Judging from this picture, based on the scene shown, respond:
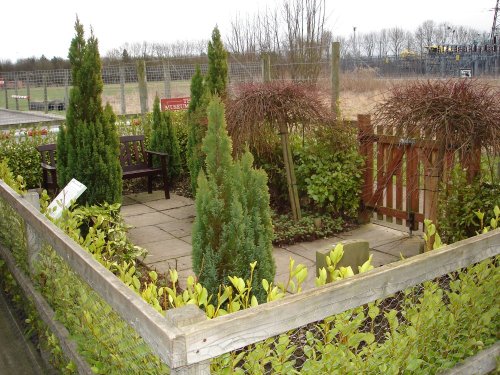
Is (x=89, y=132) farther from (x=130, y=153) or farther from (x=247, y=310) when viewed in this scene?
(x=247, y=310)

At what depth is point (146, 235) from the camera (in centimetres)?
656

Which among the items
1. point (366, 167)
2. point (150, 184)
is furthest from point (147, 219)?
point (366, 167)

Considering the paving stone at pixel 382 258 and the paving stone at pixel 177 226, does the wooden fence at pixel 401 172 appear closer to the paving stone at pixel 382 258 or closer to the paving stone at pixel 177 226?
the paving stone at pixel 382 258

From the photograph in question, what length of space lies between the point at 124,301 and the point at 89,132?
4.33 meters

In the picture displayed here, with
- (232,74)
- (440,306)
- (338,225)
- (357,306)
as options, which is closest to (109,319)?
(357,306)

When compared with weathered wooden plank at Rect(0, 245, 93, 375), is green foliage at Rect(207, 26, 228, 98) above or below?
above

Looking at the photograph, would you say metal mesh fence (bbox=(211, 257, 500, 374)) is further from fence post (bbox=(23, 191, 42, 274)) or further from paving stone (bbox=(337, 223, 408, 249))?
paving stone (bbox=(337, 223, 408, 249))

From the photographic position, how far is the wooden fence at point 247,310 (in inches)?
67.7

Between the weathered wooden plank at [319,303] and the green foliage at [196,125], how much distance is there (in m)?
5.04

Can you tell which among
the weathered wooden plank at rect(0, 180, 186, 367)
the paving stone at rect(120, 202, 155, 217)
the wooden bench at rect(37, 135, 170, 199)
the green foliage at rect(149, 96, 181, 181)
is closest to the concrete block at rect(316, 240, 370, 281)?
the weathered wooden plank at rect(0, 180, 186, 367)

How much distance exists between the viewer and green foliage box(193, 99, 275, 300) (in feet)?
10.8

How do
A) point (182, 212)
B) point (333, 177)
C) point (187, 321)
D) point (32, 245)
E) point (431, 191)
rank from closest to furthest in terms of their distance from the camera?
point (187, 321) < point (32, 245) < point (431, 191) < point (333, 177) < point (182, 212)

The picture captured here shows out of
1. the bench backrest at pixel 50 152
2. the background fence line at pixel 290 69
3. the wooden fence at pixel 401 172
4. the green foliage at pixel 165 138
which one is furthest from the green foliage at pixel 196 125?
the background fence line at pixel 290 69

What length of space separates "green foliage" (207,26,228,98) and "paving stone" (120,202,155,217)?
1.91m
